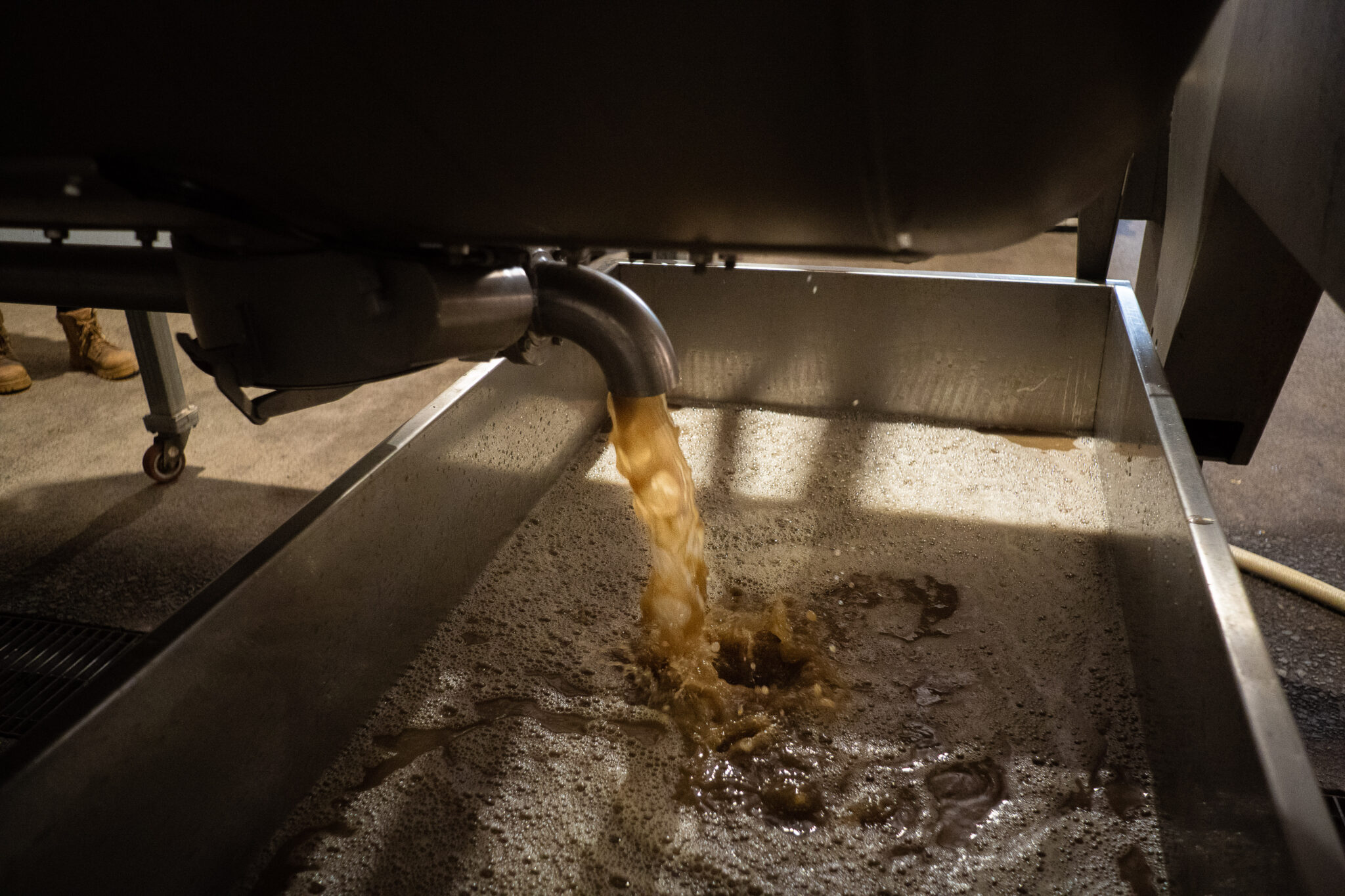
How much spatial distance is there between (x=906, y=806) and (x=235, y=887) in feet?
2.19

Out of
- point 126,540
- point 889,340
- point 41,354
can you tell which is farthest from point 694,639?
point 41,354

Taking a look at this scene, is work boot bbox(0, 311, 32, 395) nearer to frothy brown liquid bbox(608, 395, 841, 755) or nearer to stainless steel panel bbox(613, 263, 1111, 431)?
stainless steel panel bbox(613, 263, 1111, 431)

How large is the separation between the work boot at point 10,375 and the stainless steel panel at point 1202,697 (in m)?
2.76

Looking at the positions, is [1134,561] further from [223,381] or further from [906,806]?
[223,381]

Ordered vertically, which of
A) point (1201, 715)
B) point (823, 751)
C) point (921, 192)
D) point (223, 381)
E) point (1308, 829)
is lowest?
point (823, 751)

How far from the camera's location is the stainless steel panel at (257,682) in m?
0.65

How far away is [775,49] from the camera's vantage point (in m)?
0.41

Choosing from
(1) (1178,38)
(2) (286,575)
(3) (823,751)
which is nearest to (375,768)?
(2) (286,575)

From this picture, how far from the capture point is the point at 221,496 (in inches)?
74.4

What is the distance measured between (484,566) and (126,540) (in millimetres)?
877

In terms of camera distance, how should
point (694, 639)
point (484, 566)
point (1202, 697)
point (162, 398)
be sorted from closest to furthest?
point (1202, 697) → point (694, 639) → point (484, 566) → point (162, 398)

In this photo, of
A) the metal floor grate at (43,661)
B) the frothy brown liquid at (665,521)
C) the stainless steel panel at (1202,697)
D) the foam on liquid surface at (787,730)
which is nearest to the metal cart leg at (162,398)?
the metal floor grate at (43,661)

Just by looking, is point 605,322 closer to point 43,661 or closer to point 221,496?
point 43,661

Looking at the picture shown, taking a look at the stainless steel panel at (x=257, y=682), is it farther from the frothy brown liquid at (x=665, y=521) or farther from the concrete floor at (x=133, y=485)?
the concrete floor at (x=133, y=485)
